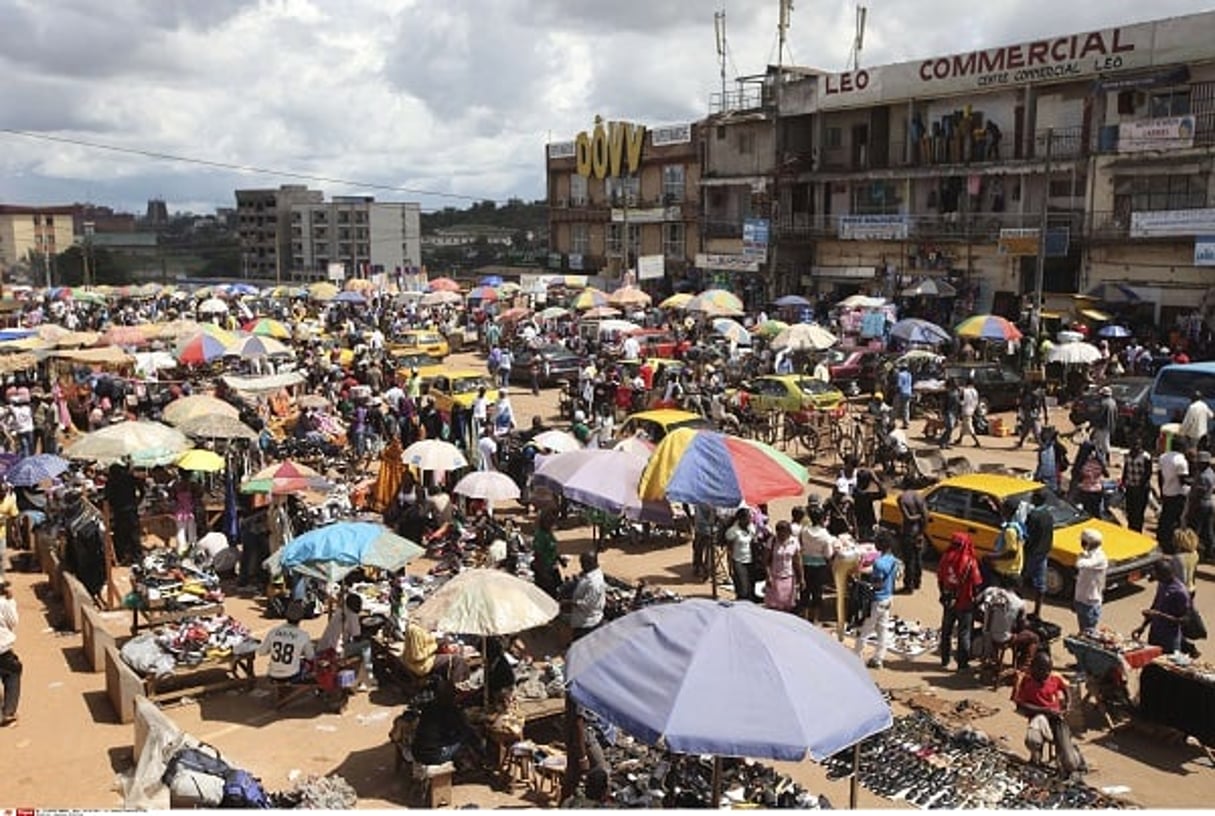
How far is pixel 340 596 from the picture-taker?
10906 mm

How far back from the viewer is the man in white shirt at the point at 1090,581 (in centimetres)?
1057

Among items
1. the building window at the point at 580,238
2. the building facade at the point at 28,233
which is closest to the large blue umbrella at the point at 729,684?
the building window at the point at 580,238

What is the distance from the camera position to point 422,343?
37406mm

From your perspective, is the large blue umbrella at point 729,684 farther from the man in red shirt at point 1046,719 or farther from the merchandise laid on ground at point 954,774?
the man in red shirt at point 1046,719

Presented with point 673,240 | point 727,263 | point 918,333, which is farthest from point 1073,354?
point 673,240

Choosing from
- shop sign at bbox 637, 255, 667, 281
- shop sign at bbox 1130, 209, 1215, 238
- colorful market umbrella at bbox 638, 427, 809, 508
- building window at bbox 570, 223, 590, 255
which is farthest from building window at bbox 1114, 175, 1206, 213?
building window at bbox 570, 223, 590, 255

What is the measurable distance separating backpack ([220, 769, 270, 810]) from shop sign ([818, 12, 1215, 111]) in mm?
34693

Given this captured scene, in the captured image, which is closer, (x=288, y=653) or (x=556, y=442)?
(x=288, y=653)

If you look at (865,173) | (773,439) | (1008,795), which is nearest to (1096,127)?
(865,173)

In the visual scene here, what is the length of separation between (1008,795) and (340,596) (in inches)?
257

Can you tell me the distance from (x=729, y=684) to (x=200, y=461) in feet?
36.4

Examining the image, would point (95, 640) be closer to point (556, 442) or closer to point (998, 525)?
point (556, 442)

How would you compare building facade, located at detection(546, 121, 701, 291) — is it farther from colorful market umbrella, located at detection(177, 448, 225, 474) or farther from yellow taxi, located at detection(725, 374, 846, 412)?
colorful market umbrella, located at detection(177, 448, 225, 474)

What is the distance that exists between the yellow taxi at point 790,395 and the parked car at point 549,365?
8.13 metres
